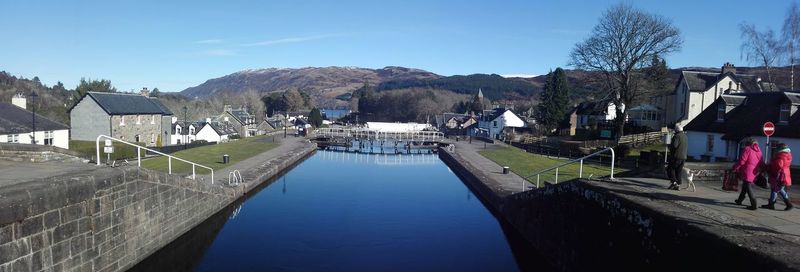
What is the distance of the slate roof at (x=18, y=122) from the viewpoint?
34.8m

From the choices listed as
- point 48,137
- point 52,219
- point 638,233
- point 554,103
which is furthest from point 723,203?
point 554,103

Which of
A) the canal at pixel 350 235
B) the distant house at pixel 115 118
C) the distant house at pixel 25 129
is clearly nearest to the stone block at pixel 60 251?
the canal at pixel 350 235

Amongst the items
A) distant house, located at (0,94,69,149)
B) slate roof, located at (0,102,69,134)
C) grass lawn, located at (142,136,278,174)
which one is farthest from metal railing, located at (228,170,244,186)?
slate roof, located at (0,102,69,134)

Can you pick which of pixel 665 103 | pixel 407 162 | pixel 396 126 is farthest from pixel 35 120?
pixel 396 126

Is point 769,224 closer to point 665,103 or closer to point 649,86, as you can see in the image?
point 649,86

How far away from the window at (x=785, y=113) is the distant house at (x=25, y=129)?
146 feet

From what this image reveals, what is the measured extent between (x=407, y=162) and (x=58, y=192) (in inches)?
1627

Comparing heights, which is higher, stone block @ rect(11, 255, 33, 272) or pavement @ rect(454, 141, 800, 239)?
pavement @ rect(454, 141, 800, 239)

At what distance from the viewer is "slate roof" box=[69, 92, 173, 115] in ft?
154

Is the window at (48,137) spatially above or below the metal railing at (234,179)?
above

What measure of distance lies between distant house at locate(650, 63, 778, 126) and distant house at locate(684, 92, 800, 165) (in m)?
11.7

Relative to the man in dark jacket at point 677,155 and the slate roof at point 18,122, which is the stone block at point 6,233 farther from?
the slate roof at point 18,122

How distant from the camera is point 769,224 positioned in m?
8.80

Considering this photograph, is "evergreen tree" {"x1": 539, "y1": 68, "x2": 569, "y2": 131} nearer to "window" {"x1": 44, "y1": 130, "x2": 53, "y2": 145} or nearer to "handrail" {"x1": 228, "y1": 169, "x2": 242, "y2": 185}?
"handrail" {"x1": 228, "y1": 169, "x2": 242, "y2": 185}
